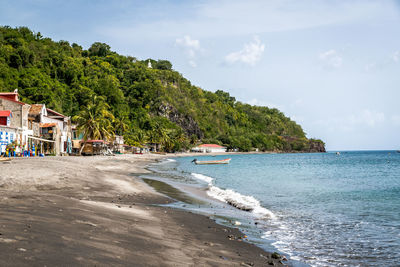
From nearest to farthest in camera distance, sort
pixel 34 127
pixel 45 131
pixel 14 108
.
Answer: pixel 14 108 < pixel 34 127 < pixel 45 131

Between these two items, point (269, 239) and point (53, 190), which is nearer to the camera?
point (269, 239)

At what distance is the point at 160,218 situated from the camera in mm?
11914

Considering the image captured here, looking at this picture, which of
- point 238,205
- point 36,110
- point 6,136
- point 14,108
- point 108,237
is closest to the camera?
point 108,237

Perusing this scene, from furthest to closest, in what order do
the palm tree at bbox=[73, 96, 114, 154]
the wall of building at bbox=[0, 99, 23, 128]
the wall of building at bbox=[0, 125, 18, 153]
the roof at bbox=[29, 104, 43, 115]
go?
1. the palm tree at bbox=[73, 96, 114, 154]
2. the roof at bbox=[29, 104, 43, 115]
3. the wall of building at bbox=[0, 99, 23, 128]
4. the wall of building at bbox=[0, 125, 18, 153]

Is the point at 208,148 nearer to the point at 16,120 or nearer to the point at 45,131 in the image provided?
the point at 45,131

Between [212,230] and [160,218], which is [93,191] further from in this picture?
[212,230]

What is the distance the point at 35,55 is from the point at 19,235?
381 feet

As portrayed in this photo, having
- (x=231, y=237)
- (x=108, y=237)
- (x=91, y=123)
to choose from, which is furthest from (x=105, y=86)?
(x=108, y=237)

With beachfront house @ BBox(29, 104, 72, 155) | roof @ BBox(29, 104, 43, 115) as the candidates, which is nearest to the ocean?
beachfront house @ BBox(29, 104, 72, 155)

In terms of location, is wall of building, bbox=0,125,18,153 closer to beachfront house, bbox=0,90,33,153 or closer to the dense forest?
beachfront house, bbox=0,90,33,153

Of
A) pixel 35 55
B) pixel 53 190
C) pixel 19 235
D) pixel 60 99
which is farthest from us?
pixel 35 55

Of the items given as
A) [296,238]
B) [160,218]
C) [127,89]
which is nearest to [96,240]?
[160,218]

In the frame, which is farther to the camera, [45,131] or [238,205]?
[45,131]

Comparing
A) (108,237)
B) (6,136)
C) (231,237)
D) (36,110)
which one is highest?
(36,110)
